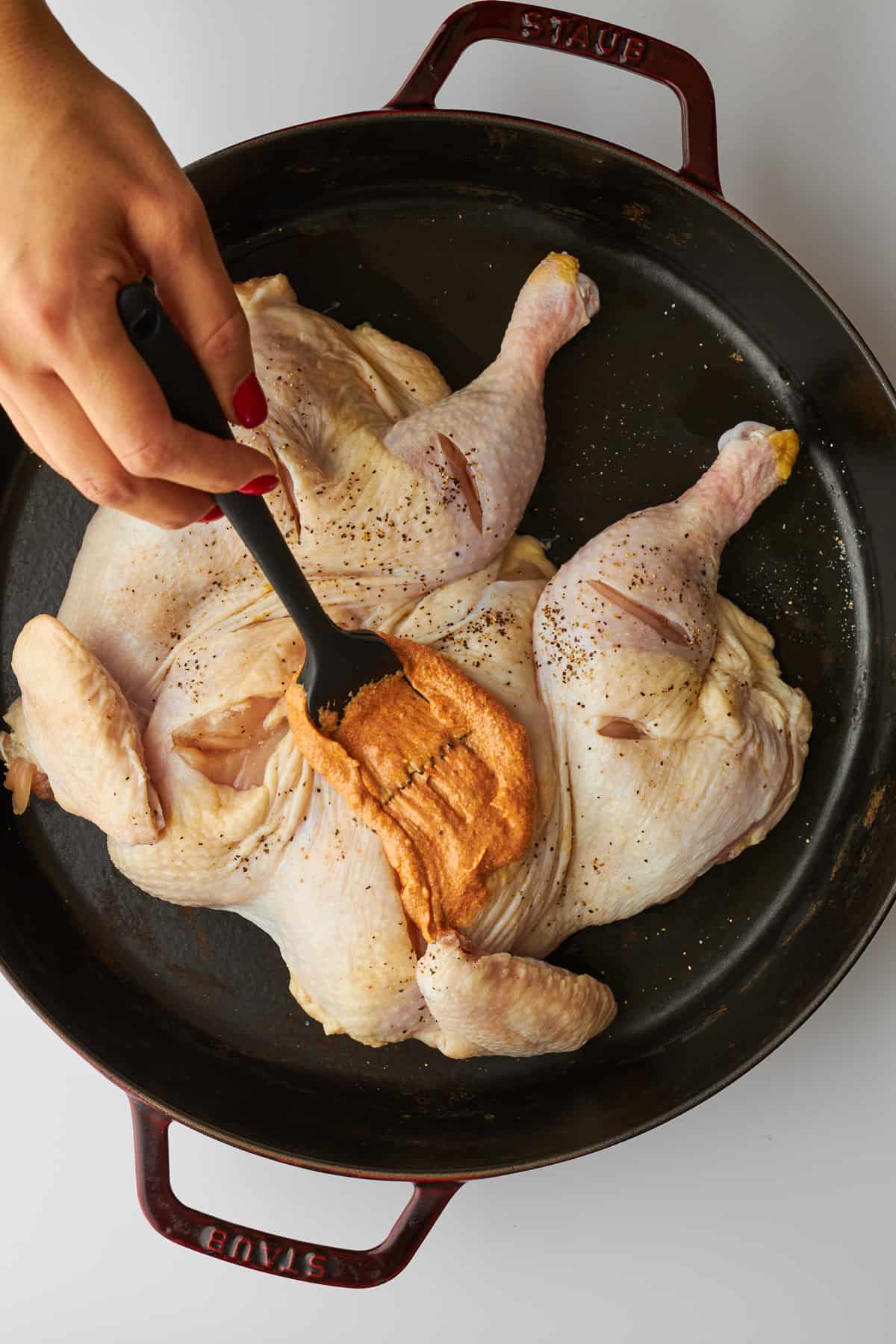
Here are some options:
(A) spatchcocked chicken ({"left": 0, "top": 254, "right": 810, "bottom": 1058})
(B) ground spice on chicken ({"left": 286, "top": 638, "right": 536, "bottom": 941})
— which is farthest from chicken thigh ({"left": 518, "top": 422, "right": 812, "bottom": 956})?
(B) ground spice on chicken ({"left": 286, "top": 638, "right": 536, "bottom": 941})

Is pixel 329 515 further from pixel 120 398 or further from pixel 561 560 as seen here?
pixel 120 398

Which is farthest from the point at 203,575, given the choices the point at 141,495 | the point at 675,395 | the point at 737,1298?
the point at 737,1298

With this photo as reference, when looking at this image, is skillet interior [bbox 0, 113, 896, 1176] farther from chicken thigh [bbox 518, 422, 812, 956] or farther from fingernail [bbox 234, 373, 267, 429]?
fingernail [bbox 234, 373, 267, 429]

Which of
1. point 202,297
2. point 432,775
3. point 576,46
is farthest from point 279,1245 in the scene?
point 576,46

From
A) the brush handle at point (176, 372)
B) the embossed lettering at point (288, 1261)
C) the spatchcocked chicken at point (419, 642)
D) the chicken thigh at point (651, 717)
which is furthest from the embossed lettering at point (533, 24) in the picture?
the embossed lettering at point (288, 1261)

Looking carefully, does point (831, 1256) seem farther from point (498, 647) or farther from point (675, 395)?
point (675, 395)

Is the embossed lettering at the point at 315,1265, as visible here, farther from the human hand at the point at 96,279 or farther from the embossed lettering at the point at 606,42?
the embossed lettering at the point at 606,42
